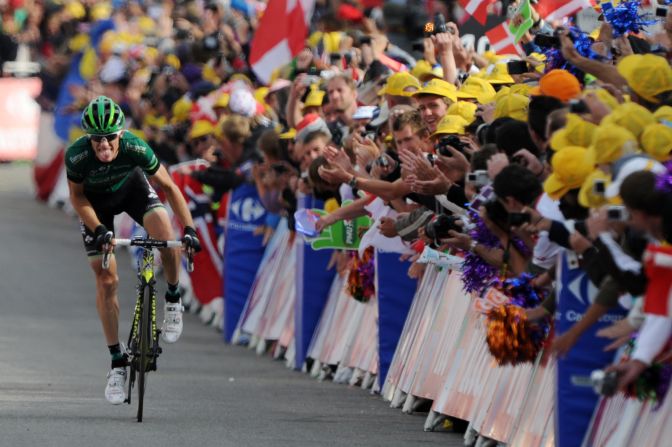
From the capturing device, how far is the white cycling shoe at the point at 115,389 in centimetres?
1302

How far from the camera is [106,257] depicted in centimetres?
1267

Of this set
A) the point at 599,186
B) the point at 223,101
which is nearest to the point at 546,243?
the point at 599,186

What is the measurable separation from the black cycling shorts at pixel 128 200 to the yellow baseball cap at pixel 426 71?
2.59m

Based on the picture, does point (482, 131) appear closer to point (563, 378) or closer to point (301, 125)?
point (563, 378)

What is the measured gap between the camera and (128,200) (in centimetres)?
1362

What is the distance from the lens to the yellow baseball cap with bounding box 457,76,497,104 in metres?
13.1

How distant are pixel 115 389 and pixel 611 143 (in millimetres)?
5098

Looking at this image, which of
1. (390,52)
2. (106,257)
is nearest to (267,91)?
(390,52)

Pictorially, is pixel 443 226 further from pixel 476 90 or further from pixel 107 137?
pixel 107 137

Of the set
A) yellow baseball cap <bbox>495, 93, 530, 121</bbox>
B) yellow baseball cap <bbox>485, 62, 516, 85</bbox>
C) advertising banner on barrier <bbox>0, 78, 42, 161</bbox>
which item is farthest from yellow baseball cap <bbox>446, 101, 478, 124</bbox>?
advertising banner on barrier <bbox>0, 78, 42, 161</bbox>

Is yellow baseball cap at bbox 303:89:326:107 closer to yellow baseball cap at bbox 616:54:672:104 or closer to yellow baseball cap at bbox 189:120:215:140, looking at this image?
yellow baseball cap at bbox 189:120:215:140

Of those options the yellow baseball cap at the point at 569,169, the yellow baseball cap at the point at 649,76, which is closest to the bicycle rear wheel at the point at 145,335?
the yellow baseball cap at the point at 569,169

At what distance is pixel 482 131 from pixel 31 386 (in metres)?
4.57

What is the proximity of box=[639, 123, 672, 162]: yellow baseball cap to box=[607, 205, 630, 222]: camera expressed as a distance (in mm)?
410
